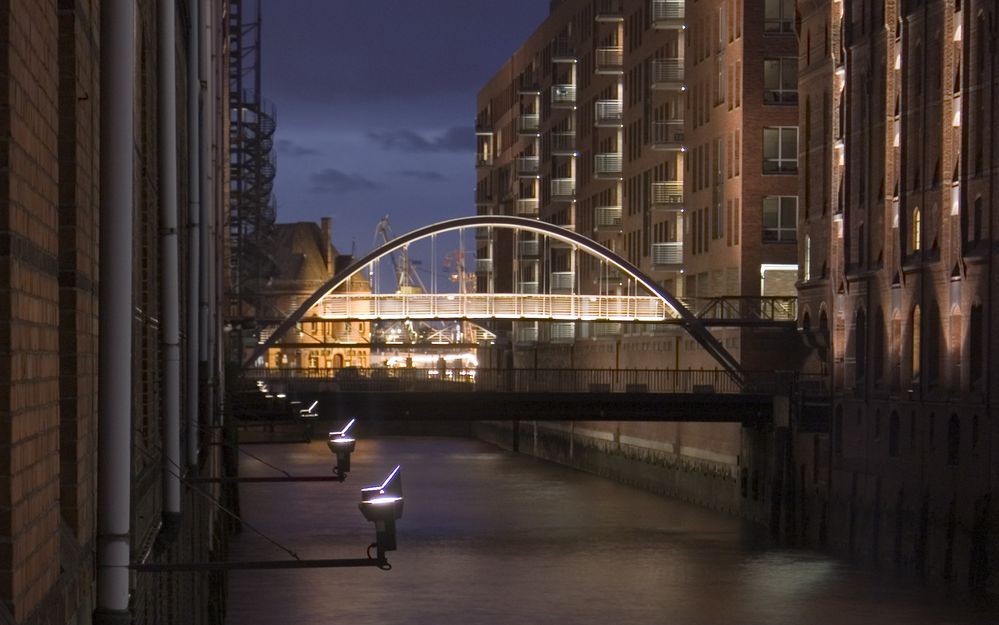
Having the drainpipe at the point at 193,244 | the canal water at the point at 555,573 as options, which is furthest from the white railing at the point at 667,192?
the drainpipe at the point at 193,244

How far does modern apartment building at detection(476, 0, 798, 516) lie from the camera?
6838cm

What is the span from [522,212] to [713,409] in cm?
6313

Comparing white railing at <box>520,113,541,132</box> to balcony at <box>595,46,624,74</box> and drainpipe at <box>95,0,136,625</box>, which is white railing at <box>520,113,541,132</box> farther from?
drainpipe at <box>95,0,136,625</box>

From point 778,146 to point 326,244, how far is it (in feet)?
385

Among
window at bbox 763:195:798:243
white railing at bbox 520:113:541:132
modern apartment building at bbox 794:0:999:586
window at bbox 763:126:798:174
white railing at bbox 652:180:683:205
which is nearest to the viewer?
modern apartment building at bbox 794:0:999:586

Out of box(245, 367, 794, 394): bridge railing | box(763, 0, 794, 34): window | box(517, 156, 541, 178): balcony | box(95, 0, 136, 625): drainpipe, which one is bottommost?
box(245, 367, 794, 394): bridge railing

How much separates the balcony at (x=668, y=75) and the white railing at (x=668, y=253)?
6019 mm

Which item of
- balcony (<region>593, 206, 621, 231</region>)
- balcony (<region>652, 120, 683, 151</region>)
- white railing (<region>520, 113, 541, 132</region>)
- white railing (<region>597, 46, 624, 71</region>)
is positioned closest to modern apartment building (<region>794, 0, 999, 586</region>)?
balcony (<region>652, 120, 683, 151</region>)

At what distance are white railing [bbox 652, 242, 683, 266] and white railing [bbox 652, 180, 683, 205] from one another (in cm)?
165

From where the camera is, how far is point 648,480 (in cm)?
7594

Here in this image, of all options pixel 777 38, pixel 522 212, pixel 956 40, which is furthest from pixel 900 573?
pixel 522 212

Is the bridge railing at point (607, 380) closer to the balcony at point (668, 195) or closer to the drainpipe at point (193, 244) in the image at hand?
the balcony at point (668, 195)

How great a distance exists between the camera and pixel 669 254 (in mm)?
79375

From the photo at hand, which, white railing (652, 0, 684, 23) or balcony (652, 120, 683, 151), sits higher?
white railing (652, 0, 684, 23)
